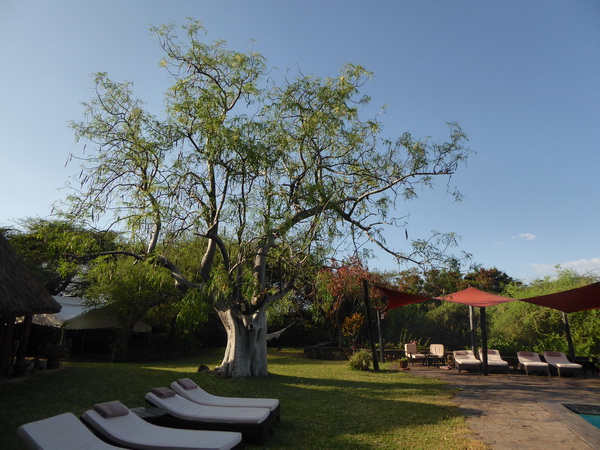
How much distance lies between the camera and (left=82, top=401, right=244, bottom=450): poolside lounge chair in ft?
13.6

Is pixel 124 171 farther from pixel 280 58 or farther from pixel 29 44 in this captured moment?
pixel 280 58

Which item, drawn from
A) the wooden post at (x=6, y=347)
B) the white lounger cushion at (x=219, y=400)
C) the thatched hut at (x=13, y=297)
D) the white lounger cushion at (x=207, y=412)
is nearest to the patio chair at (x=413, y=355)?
the white lounger cushion at (x=219, y=400)

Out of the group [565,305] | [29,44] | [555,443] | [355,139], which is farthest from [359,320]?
[29,44]

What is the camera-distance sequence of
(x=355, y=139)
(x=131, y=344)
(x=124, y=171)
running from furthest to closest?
(x=131, y=344) < (x=355, y=139) < (x=124, y=171)

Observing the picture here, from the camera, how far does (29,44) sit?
329 inches

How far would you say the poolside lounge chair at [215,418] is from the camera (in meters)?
5.29

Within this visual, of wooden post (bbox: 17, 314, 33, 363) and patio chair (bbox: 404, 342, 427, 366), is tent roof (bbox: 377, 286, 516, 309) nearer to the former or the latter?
patio chair (bbox: 404, 342, 427, 366)

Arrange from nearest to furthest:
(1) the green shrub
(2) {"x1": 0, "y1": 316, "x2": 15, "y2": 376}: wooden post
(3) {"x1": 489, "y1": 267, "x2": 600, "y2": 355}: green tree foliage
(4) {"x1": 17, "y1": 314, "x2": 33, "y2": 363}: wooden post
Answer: (2) {"x1": 0, "y1": 316, "x2": 15, "y2": 376}: wooden post
(4) {"x1": 17, "y1": 314, "x2": 33, "y2": 363}: wooden post
(1) the green shrub
(3) {"x1": 489, "y1": 267, "x2": 600, "y2": 355}: green tree foliage

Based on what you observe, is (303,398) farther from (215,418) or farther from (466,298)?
(466,298)

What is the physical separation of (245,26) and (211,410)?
8.53 m

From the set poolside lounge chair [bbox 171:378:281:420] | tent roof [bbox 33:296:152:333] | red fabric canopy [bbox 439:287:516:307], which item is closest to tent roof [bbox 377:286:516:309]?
red fabric canopy [bbox 439:287:516:307]

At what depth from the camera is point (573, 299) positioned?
1199 centimetres

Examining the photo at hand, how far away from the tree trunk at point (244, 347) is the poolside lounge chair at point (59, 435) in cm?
783

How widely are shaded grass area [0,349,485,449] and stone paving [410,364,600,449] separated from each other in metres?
0.40
